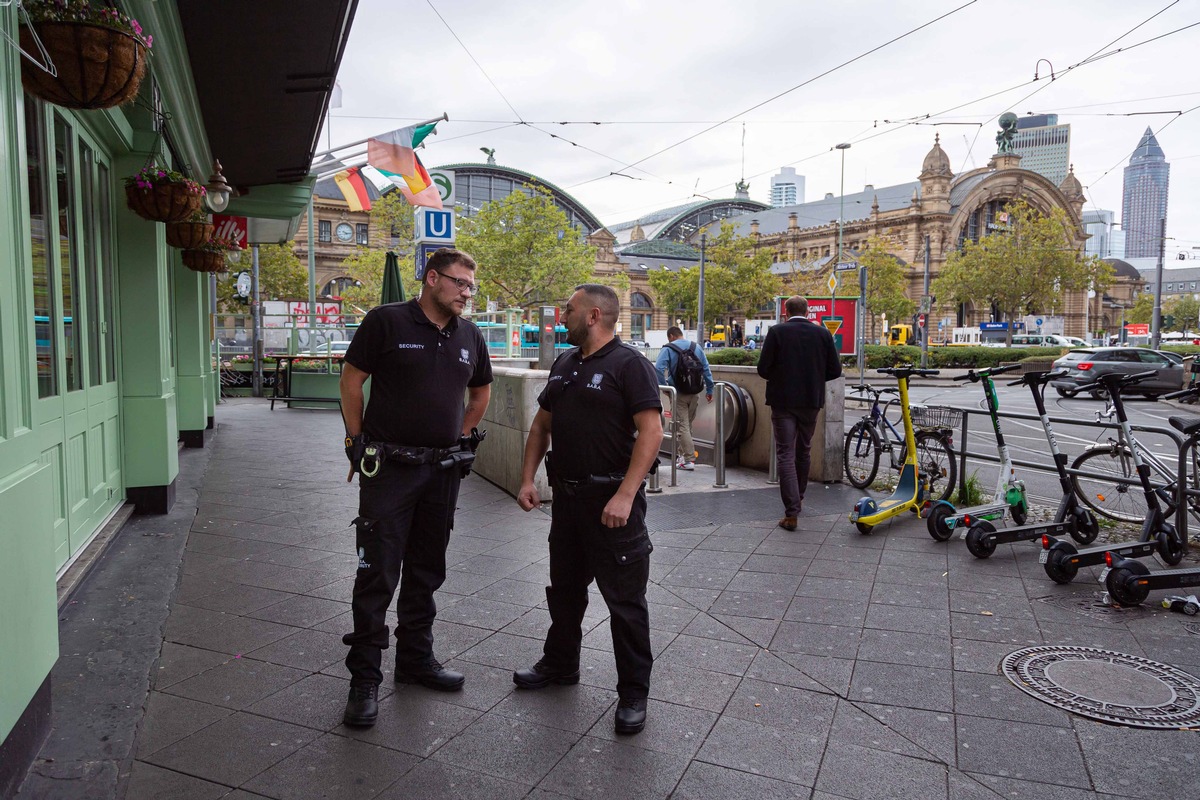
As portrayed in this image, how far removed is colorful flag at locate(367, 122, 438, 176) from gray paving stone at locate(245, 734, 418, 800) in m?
10.0

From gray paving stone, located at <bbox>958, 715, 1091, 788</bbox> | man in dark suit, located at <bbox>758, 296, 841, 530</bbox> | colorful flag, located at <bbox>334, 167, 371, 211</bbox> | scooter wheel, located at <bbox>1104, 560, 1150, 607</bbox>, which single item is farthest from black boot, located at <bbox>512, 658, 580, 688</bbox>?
colorful flag, located at <bbox>334, 167, 371, 211</bbox>

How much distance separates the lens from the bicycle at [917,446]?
718cm

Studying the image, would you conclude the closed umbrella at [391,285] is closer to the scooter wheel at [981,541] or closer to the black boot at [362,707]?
the scooter wheel at [981,541]

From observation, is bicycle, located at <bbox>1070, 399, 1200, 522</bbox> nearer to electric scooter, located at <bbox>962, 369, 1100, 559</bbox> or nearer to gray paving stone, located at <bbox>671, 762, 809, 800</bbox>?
electric scooter, located at <bbox>962, 369, 1100, 559</bbox>

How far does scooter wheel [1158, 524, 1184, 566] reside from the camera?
209 inches

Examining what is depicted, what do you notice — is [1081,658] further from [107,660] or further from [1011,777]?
[107,660]

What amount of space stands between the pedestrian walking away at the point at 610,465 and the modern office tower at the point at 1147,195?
A: 96.0ft

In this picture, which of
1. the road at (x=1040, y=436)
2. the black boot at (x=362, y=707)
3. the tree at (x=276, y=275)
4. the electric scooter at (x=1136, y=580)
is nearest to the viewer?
the black boot at (x=362, y=707)

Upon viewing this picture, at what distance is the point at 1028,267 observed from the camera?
47.5 m

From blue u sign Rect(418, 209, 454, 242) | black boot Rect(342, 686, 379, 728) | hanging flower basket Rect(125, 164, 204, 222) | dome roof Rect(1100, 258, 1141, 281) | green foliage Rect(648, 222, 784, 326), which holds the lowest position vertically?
black boot Rect(342, 686, 379, 728)

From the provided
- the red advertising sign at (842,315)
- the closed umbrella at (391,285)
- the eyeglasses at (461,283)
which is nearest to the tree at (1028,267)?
the red advertising sign at (842,315)

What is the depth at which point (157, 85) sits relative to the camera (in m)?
6.38

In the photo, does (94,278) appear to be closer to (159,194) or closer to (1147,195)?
(159,194)

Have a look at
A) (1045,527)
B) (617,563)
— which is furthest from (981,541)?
(617,563)
